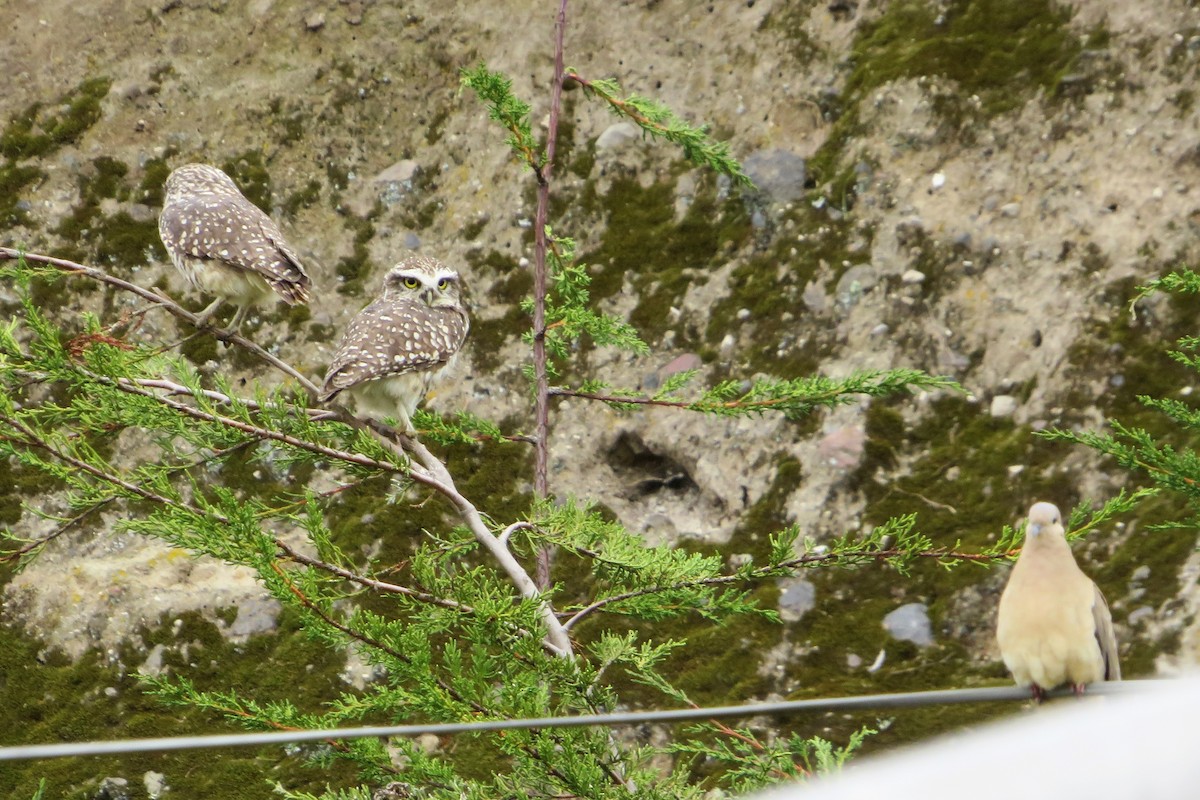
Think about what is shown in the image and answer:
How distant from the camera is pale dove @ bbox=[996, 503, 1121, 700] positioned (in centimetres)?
308

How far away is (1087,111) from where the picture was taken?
698 centimetres

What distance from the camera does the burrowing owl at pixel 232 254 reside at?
16.6 ft

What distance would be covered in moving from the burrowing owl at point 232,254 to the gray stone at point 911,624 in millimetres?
2986

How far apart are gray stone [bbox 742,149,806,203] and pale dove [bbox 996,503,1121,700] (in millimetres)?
4408

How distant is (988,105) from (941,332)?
1568 mm

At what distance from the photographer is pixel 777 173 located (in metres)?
7.43

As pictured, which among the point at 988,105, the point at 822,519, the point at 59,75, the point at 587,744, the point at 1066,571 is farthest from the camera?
the point at 59,75

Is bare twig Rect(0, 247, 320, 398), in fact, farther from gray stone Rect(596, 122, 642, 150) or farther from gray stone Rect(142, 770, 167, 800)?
gray stone Rect(596, 122, 642, 150)

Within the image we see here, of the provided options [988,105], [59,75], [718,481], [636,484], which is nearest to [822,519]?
[718,481]

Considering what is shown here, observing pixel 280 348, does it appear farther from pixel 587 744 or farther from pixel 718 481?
pixel 587 744

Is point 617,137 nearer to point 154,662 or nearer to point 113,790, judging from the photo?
point 154,662

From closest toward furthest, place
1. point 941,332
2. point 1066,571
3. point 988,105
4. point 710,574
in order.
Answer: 1. point 1066,571
2. point 710,574
3. point 941,332
4. point 988,105

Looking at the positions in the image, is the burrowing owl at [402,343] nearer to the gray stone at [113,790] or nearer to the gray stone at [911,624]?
the gray stone at [113,790]

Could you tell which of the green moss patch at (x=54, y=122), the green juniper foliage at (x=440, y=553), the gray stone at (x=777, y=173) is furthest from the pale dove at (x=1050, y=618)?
the green moss patch at (x=54, y=122)
